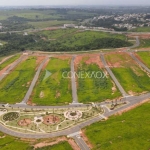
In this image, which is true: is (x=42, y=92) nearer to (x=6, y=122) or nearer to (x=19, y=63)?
(x=6, y=122)

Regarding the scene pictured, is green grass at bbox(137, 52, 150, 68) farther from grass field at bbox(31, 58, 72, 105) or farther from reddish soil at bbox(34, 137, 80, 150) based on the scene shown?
reddish soil at bbox(34, 137, 80, 150)

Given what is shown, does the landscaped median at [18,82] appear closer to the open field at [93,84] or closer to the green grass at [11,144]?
the open field at [93,84]

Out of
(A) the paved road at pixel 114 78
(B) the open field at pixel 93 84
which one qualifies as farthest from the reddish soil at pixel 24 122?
(A) the paved road at pixel 114 78

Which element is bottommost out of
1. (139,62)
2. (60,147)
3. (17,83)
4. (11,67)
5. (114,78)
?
(60,147)

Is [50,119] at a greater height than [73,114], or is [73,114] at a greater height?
[73,114]

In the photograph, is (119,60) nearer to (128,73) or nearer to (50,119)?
(128,73)

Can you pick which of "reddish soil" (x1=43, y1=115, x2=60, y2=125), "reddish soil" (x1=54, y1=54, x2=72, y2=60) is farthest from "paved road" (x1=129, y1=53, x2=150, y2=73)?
"reddish soil" (x1=43, y1=115, x2=60, y2=125)

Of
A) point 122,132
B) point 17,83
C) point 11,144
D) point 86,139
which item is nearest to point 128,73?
point 122,132
